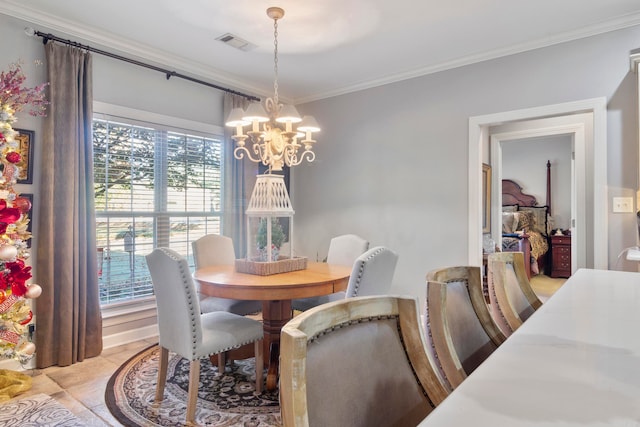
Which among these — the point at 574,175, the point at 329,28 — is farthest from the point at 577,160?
the point at 329,28

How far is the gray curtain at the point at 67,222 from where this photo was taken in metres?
2.85

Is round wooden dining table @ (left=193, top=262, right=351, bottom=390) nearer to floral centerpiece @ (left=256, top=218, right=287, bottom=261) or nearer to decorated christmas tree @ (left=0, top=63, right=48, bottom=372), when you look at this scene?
floral centerpiece @ (left=256, top=218, right=287, bottom=261)

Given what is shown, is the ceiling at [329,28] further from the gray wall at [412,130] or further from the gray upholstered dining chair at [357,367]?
the gray upholstered dining chair at [357,367]

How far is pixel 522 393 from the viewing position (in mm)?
602

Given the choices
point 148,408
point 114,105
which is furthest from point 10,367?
point 114,105

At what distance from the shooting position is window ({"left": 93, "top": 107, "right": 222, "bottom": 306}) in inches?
131

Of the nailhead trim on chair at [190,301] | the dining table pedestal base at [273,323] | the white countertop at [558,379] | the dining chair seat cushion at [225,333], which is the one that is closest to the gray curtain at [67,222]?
the dining chair seat cushion at [225,333]

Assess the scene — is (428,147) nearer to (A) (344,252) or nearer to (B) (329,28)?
(A) (344,252)

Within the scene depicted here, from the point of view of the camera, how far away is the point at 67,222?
2.92 m

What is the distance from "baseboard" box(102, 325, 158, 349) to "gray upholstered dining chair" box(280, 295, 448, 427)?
319 cm

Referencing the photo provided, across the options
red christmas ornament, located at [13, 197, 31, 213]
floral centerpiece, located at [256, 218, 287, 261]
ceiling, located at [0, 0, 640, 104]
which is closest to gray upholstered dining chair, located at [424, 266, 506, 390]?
floral centerpiece, located at [256, 218, 287, 261]

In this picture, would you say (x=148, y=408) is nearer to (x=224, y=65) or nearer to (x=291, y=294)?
(x=291, y=294)

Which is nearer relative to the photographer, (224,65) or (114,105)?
(114,105)

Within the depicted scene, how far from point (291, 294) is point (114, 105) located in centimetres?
231
